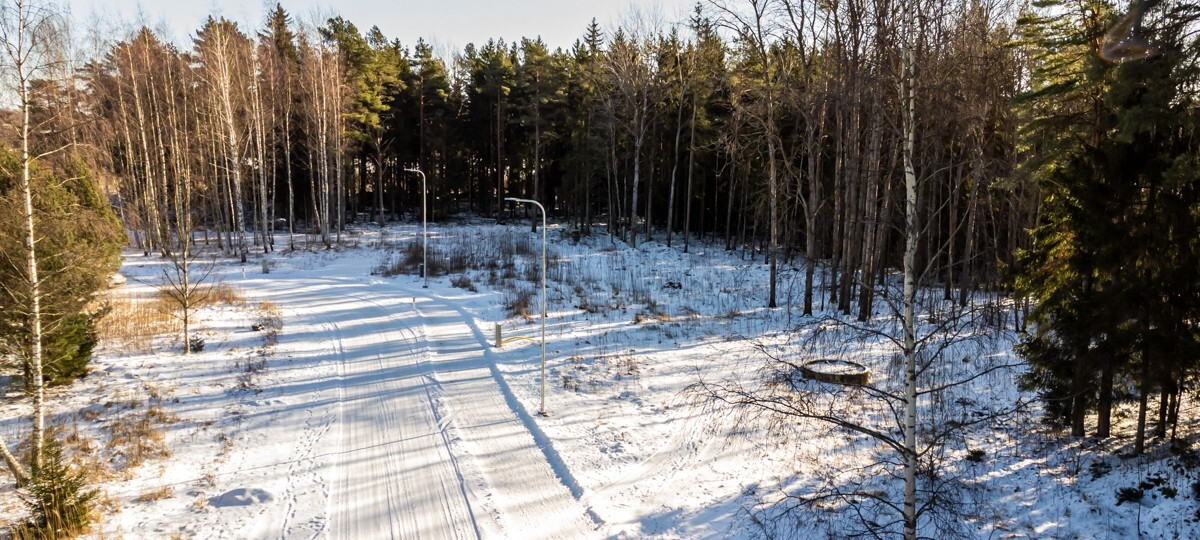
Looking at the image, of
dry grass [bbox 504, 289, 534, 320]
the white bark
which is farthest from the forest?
dry grass [bbox 504, 289, 534, 320]

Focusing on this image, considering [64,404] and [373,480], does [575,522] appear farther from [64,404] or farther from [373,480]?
[64,404]

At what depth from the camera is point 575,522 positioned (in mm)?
8430

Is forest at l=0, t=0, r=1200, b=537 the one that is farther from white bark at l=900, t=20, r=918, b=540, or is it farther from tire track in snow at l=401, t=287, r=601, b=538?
tire track in snow at l=401, t=287, r=601, b=538

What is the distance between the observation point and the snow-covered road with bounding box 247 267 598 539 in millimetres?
8312

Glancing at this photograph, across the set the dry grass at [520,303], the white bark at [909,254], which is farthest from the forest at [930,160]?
the dry grass at [520,303]

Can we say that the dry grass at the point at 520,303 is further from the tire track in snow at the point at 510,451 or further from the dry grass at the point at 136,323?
the dry grass at the point at 136,323

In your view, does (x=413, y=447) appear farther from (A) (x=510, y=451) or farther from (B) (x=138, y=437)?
(B) (x=138, y=437)

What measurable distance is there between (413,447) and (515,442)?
193 cm

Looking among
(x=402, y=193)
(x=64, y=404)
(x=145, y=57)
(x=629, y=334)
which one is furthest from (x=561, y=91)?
(x=64, y=404)

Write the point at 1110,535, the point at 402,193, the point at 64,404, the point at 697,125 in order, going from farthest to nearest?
the point at 402,193 → the point at 697,125 → the point at 64,404 → the point at 1110,535

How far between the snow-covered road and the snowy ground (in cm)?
5

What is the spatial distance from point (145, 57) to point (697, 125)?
96.8ft

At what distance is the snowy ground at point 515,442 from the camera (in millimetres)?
8281

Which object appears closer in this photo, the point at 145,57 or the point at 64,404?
the point at 64,404
